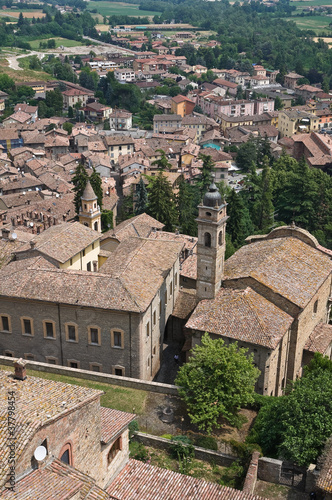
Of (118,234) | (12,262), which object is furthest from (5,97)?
(12,262)

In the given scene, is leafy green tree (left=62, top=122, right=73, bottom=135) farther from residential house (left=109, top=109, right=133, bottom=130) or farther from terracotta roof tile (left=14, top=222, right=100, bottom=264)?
terracotta roof tile (left=14, top=222, right=100, bottom=264)

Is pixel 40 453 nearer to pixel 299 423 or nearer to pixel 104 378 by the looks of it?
pixel 299 423

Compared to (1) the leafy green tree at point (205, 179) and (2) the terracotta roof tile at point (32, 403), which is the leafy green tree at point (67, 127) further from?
(2) the terracotta roof tile at point (32, 403)

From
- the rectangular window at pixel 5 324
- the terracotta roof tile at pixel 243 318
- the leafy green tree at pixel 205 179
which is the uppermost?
the terracotta roof tile at pixel 243 318

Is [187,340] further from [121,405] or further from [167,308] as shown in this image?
[121,405]

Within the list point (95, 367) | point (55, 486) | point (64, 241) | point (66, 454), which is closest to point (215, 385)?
point (95, 367)

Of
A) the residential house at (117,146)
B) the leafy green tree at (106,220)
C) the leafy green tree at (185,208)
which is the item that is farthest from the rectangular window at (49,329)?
the residential house at (117,146)
